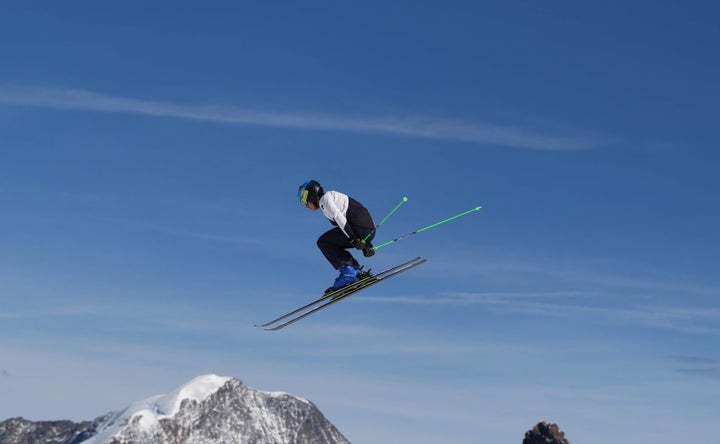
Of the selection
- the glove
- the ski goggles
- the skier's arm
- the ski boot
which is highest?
the ski goggles

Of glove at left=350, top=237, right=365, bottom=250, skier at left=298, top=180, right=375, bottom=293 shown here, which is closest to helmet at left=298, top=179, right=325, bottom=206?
skier at left=298, top=180, right=375, bottom=293

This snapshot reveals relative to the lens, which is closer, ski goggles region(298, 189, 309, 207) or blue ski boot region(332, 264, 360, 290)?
ski goggles region(298, 189, 309, 207)

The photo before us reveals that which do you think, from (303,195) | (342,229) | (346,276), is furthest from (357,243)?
(303,195)

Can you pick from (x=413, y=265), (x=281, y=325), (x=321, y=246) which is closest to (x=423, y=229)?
(x=413, y=265)

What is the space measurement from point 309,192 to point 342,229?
2324mm

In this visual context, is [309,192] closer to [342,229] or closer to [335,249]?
[342,229]

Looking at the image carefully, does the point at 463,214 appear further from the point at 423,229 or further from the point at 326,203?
the point at 326,203

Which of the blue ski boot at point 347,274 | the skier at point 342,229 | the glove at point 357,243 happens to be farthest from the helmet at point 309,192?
the blue ski boot at point 347,274

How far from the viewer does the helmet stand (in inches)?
1334

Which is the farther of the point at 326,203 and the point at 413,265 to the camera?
the point at 413,265

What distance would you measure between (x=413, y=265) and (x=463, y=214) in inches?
141

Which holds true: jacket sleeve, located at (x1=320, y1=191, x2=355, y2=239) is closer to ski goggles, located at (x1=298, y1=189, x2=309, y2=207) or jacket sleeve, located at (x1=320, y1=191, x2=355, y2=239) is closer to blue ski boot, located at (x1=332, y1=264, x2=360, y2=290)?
ski goggles, located at (x1=298, y1=189, x2=309, y2=207)

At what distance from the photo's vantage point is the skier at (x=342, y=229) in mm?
34125

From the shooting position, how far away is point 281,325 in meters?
38.9
